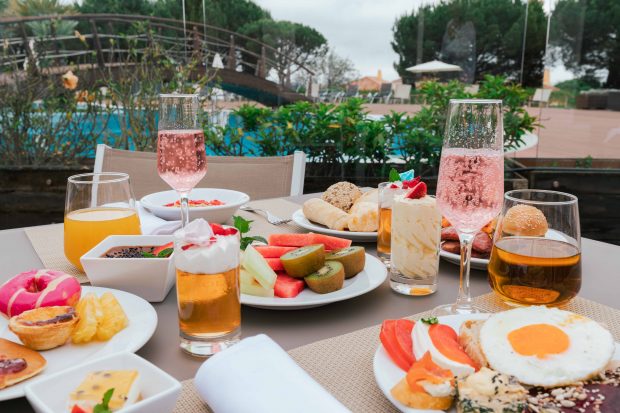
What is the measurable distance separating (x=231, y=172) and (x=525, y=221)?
1720mm

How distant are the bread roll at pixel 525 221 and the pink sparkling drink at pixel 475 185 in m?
0.04

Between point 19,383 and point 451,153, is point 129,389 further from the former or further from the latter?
point 451,153

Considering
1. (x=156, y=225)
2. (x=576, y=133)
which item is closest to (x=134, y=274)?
(x=156, y=225)

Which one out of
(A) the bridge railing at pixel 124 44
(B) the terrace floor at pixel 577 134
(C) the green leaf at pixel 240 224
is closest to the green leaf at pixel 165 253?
(C) the green leaf at pixel 240 224

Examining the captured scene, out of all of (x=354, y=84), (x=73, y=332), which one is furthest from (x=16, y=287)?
(x=354, y=84)

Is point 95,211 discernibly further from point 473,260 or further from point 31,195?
point 31,195

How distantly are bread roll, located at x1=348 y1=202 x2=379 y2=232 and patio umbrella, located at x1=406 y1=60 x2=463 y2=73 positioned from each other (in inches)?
145

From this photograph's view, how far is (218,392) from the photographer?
65 centimetres

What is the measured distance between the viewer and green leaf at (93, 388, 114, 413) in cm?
56

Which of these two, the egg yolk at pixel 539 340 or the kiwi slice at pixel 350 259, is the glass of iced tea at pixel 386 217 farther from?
the egg yolk at pixel 539 340

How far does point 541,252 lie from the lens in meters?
0.97

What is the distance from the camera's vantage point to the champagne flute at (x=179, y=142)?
1.37m

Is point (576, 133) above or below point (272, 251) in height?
above

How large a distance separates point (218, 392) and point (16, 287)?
1.56 ft
